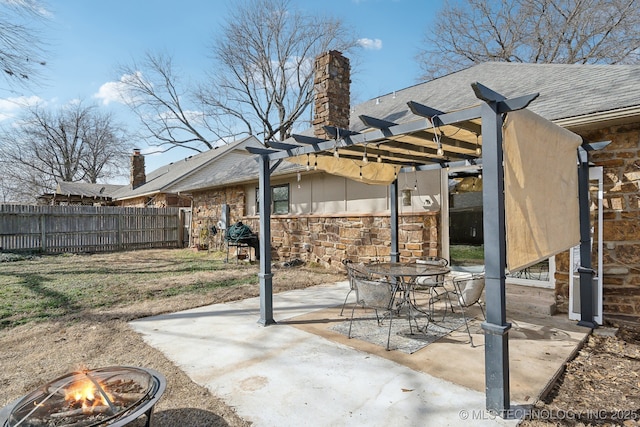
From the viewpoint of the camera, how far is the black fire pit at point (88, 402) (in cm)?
178

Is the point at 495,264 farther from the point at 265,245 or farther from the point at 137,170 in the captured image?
the point at 137,170

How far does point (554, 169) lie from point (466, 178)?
123 inches

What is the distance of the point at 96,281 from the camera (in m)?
7.69

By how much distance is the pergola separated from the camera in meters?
2.55

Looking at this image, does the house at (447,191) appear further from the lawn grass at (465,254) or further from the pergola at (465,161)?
the pergola at (465,161)

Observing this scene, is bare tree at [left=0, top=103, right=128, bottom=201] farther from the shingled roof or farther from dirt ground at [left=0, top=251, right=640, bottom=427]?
dirt ground at [left=0, top=251, right=640, bottom=427]

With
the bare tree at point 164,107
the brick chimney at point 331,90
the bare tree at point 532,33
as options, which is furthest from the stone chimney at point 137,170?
the bare tree at point 532,33

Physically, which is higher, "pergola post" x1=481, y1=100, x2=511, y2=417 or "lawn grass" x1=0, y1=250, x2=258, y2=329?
"pergola post" x1=481, y1=100, x2=511, y2=417

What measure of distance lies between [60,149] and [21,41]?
88.8ft

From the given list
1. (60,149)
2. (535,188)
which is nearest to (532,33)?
(535,188)

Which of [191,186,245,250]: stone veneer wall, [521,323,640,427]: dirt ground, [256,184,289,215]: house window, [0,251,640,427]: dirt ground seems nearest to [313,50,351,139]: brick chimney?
[256,184,289,215]: house window

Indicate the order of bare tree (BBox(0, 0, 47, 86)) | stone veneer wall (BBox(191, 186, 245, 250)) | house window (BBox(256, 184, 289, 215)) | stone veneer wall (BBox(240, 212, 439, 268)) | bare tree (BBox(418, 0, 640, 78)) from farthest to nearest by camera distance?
bare tree (BBox(418, 0, 640, 78)) → stone veneer wall (BBox(191, 186, 245, 250)) → house window (BBox(256, 184, 289, 215)) → bare tree (BBox(0, 0, 47, 86)) → stone veneer wall (BBox(240, 212, 439, 268))

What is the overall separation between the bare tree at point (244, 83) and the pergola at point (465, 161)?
725 inches

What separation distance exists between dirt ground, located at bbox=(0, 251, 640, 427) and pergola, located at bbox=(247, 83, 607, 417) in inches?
21.7
